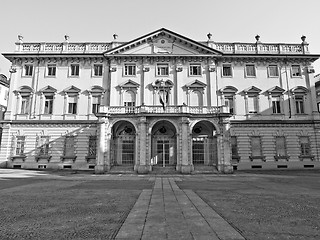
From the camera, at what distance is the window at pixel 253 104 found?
3061 cm

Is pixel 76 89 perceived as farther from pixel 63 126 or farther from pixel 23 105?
pixel 23 105

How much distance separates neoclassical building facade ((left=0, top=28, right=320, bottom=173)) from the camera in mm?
28922

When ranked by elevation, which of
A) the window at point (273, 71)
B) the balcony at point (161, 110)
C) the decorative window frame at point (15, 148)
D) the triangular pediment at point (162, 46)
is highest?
the triangular pediment at point (162, 46)

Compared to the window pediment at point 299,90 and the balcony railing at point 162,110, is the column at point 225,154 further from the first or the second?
the window pediment at point 299,90

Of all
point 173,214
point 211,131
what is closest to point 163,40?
point 211,131

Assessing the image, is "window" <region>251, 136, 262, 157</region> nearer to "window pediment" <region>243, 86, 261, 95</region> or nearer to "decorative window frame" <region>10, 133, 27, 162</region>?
"window pediment" <region>243, 86, 261, 95</region>

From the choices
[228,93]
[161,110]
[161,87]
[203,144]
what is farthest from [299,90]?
[161,110]

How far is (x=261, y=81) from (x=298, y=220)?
28434mm

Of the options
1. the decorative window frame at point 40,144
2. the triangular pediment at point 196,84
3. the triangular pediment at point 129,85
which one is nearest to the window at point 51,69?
the decorative window frame at point 40,144

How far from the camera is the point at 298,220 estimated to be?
6.19m

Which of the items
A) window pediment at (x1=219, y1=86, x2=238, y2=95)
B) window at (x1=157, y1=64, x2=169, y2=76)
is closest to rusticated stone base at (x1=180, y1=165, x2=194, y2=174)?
window pediment at (x1=219, y1=86, x2=238, y2=95)

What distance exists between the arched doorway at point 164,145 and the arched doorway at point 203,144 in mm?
2686

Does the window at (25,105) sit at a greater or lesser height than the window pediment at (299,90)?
lesser

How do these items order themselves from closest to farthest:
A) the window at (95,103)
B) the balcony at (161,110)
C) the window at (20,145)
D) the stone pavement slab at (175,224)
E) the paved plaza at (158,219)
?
the stone pavement slab at (175,224)
the paved plaza at (158,219)
the balcony at (161,110)
the window at (20,145)
the window at (95,103)
